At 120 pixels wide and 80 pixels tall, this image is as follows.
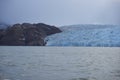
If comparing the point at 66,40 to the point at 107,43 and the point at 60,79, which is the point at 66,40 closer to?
the point at 107,43

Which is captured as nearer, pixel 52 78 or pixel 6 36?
pixel 52 78

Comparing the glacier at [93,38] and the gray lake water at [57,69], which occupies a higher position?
the glacier at [93,38]

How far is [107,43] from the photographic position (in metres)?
48.8

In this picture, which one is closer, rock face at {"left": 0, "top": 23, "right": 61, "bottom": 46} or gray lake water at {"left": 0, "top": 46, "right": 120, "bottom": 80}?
gray lake water at {"left": 0, "top": 46, "right": 120, "bottom": 80}

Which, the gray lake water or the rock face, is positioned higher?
the rock face

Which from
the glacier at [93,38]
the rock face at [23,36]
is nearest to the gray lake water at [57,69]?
the glacier at [93,38]

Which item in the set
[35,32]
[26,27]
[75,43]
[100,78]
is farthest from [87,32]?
[100,78]

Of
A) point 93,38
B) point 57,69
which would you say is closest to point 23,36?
point 93,38

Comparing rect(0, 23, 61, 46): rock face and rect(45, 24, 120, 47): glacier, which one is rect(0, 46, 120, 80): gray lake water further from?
rect(0, 23, 61, 46): rock face

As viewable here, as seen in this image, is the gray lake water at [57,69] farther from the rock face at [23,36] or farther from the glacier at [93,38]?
the rock face at [23,36]

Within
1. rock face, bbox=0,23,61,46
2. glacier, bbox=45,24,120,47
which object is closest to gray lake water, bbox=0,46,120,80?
glacier, bbox=45,24,120,47

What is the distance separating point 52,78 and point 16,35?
58.4m

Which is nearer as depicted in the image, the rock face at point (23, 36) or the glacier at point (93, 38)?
the glacier at point (93, 38)

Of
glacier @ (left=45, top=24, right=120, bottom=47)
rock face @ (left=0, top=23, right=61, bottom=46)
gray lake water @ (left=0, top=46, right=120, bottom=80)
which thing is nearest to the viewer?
gray lake water @ (left=0, top=46, right=120, bottom=80)
